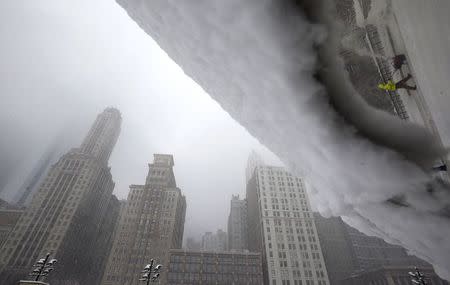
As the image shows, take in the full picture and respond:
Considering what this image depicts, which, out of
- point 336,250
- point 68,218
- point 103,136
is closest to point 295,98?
point 68,218

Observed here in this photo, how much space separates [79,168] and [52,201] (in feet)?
53.0

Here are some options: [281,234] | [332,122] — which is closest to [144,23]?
[332,122]

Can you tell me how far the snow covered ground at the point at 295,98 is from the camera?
425cm

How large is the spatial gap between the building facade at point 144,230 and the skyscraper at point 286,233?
3212 cm

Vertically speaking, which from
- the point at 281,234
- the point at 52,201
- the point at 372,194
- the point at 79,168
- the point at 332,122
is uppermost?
the point at 79,168

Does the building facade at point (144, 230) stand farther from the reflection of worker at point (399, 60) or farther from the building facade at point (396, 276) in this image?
the reflection of worker at point (399, 60)

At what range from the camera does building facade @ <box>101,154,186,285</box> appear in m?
72.1

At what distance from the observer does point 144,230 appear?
81188mm

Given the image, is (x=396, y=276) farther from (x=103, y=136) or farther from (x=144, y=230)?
(x=103, y=136)

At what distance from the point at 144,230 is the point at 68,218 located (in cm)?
3319

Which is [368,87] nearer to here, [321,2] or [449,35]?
[321,2]

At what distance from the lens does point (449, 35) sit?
220cm

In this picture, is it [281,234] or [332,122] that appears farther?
[281,234]

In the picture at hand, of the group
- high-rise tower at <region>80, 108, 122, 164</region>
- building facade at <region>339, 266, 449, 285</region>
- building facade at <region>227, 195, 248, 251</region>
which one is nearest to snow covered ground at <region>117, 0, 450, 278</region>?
building facade at <region>339, 266, 449, 285</region>
